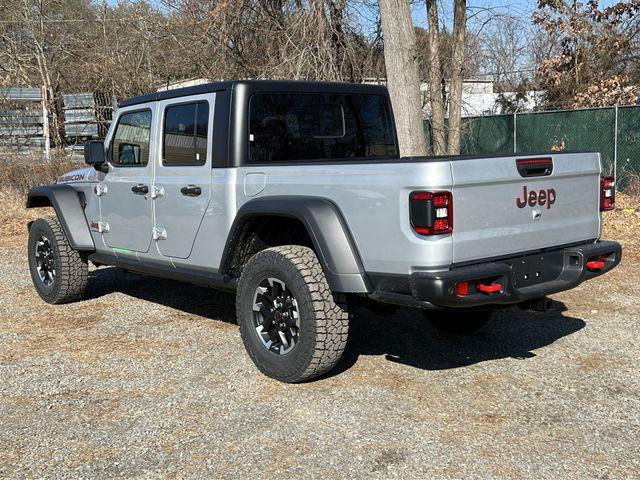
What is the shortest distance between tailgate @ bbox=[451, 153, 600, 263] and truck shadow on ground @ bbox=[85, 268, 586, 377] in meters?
1.10

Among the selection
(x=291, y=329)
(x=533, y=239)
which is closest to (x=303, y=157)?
(x=291, y=329)

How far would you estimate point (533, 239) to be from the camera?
419 centimetres

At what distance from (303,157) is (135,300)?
9.19 feet

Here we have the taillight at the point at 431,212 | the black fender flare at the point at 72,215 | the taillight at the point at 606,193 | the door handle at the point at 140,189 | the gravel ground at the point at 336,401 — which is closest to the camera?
the gravel ground at the point at 336,401

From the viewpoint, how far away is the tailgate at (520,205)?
382 cm

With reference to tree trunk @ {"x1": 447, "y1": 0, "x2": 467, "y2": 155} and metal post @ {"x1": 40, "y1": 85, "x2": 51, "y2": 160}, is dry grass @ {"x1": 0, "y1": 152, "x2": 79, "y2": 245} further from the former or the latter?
tree trunk @ {"x1": 447, "y1": 0, "x2": 467, "y2": 155}

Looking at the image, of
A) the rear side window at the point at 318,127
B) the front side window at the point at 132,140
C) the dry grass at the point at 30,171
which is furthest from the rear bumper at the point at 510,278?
the dry grass at the point at 30,171

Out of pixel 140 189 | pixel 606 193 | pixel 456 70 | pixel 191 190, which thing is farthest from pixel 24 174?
pixel 606 193

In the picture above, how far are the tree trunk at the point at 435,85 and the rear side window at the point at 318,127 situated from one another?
8.62 m

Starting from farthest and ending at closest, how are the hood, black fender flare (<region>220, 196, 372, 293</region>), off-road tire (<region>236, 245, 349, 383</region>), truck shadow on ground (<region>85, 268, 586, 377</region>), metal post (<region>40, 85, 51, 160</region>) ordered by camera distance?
metal post (<region>40, 85, 51, 160</region>) → the hood → truck shadow on ground (<region>85, 268, 586, 377</region>) → off-road tire (<region>236, 245, 349, 383</region>) → black fender flare (<region>220, 196, 372, 293</region>)

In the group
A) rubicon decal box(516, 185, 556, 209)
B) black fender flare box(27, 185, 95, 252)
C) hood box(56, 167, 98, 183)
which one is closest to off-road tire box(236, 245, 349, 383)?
rubicon decal box(516, 185, 556, 209)

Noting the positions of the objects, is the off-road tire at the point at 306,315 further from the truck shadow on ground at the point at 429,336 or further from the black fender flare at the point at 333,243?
the truck shadow on ground at the point at 429,336

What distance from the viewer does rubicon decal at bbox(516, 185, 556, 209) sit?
4.09 metres

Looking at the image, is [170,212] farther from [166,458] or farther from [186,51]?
[186,51]
